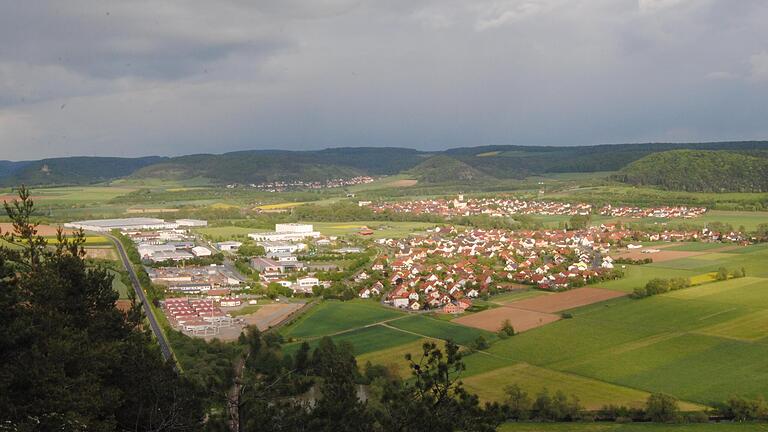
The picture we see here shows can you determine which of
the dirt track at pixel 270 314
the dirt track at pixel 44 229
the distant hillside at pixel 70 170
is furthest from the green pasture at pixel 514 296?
the distant hillside at pixel 70 170

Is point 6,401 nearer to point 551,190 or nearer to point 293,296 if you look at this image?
point 293,296

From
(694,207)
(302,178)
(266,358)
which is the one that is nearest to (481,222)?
(694,207)

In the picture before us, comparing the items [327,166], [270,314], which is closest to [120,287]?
[270,314]

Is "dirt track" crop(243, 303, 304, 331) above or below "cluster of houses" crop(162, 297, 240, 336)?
below

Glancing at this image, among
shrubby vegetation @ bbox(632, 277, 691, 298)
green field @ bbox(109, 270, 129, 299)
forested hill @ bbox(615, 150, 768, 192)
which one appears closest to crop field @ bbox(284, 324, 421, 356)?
green field @ bbox(109, 270, 129, 299)

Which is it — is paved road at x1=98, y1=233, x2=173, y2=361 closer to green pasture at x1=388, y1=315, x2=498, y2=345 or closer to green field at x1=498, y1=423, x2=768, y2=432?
green pasture at x1=388, y1=315, x2=498, y2=345

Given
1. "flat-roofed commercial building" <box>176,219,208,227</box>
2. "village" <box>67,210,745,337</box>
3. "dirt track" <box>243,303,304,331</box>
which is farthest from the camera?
"flat-roofed commercial building" <box>176,219,208,227</box>

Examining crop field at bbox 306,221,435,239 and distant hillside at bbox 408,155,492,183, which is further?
distant hillside at bbox 408,155,492,183
